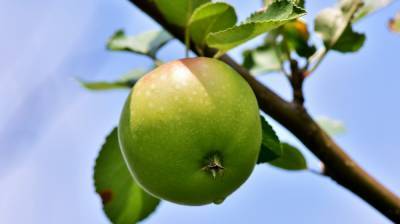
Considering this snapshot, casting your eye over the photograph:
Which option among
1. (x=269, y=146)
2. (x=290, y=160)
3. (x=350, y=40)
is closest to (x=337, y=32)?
(x=350, y=40)

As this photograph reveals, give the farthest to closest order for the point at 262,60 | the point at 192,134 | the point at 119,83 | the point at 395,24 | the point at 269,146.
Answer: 1. the point at 262,60
2. the point at 395,24
3. the point at 119,83
4. the point at 269,146
5. the point at 192,134

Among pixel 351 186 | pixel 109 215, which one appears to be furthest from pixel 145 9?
pixel 351 186

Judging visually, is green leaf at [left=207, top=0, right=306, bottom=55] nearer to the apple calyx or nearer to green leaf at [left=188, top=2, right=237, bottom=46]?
green leaf at [left=188, top=2, right=237, bottom=46]

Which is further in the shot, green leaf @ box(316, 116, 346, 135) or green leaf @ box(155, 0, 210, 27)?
green leaf @ box(316, 116, 346, 135)

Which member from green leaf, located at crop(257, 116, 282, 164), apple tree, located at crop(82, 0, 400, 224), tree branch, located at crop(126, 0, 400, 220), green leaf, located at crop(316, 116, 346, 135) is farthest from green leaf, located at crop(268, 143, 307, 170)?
green leaf, located at crop(316, 116, 346, 135)

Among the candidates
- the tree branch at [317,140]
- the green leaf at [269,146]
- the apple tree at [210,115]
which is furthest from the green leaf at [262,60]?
the green leaf at [269,146]

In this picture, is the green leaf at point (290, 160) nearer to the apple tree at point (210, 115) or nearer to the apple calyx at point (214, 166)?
the apple tree at point (210, 115)

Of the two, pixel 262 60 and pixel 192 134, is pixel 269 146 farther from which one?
pixel 262 60
